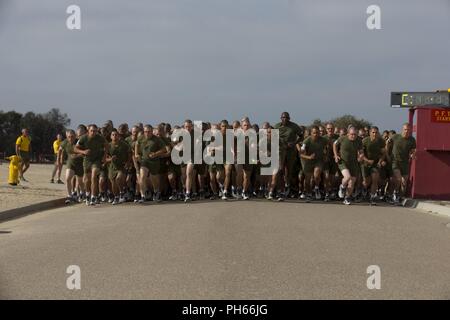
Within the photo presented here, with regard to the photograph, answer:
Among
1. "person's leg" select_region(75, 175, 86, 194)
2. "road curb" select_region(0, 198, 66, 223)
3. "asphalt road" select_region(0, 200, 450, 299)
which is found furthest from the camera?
"person's leg" select_region(75, 175, 86, 194)

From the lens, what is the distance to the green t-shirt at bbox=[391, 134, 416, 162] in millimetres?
16781

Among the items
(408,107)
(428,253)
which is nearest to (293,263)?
(428,253)

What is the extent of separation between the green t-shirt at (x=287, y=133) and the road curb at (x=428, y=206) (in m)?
3.36

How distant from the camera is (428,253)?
8930 millimetres

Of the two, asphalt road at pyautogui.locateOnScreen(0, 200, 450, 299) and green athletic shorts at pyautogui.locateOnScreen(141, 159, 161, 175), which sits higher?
green athletic shorts at pyautogui.locateOnScreen(141, 159, 161, 175)

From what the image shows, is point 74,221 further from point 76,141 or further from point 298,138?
point 298,138

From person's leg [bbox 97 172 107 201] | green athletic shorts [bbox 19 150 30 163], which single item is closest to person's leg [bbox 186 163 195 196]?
person's leg [bbox 97 172 107 201]

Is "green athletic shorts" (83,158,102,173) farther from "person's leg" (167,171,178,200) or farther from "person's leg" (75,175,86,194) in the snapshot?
"person's leg" (167,171,178,200)

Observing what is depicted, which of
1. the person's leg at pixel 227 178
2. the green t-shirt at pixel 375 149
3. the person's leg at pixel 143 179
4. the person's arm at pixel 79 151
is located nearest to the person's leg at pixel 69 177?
the person's arm at pixel 79 151

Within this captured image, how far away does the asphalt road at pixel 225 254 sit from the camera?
6551 mm

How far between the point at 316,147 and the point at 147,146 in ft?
14.3

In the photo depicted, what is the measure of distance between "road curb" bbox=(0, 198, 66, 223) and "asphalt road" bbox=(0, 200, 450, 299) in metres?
0.41

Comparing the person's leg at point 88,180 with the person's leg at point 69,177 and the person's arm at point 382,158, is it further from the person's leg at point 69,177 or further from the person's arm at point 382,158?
the person's arm at point 382,158

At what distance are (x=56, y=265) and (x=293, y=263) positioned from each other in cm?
287
